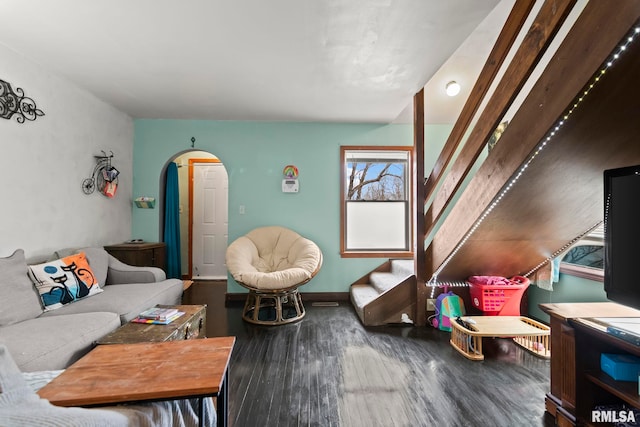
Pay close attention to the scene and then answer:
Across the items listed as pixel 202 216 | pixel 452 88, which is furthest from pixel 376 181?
pixel 202 216

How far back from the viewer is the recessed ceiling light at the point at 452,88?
3381 mm

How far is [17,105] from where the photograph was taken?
243 centimetres

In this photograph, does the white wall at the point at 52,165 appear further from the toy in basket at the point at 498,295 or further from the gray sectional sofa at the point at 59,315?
the toy in basket at the point at 498,295

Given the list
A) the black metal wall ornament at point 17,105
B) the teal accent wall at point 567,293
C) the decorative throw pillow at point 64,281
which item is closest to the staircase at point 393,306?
the teal accent wall at point 567,293

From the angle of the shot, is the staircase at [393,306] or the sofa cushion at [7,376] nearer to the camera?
the sofa cushion at [7,376]

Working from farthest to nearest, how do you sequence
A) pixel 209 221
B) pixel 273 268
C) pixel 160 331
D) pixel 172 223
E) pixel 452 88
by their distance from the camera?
pixel 209 221 → pixel 172 223 → pixel 273 268 → pixel 452 88 → pixel 160 331

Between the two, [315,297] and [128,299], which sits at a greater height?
[128,299]

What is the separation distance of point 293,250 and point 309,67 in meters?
2.06

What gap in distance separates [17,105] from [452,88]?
3986mm

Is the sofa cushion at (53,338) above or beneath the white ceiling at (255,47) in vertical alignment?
beneath

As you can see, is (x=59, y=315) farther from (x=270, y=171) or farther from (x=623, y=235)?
(x=623, y=235)

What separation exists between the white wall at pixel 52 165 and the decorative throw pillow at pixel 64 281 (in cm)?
39

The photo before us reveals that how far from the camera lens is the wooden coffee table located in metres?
1.06

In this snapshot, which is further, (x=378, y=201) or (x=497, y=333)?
(x=378, y=201)
